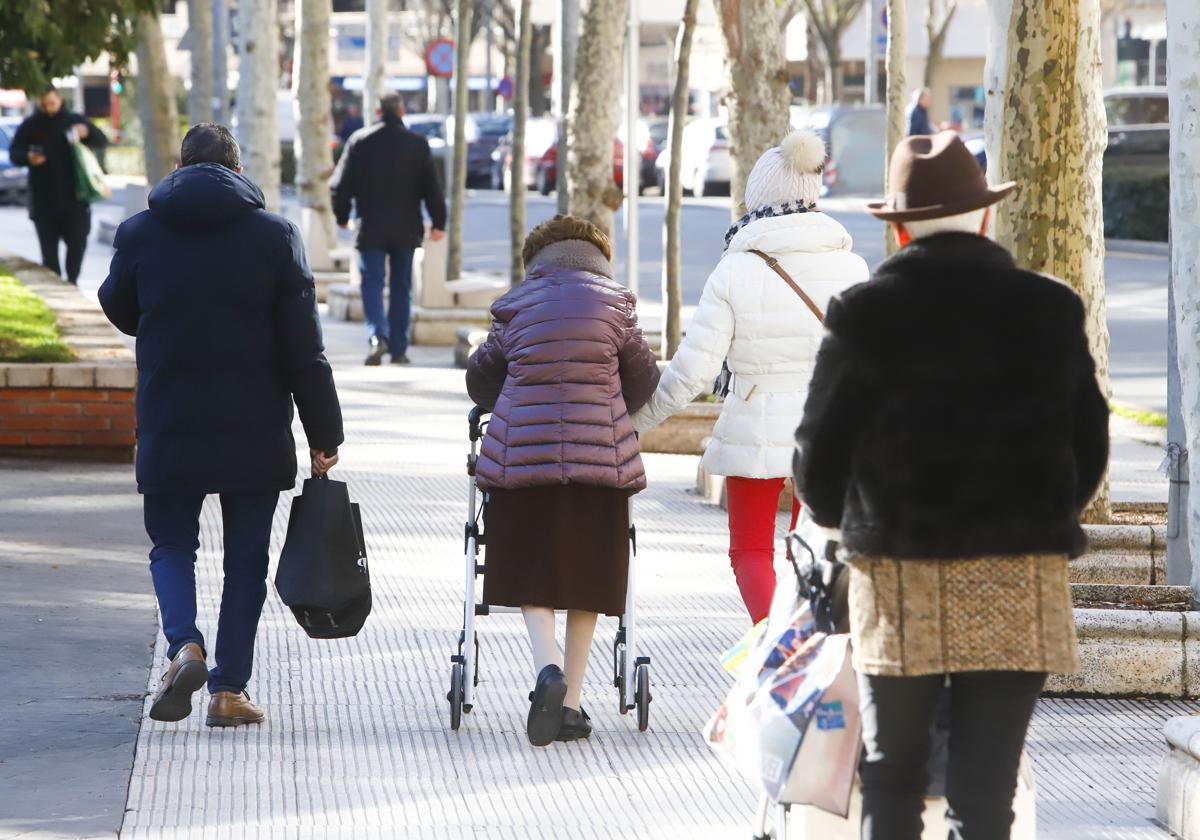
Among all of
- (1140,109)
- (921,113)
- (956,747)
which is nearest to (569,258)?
(956,747)

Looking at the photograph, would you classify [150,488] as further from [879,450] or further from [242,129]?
[242,129]

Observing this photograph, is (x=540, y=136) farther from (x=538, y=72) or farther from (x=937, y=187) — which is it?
(x=937, y=187)

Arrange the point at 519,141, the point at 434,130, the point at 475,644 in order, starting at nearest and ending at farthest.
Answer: the point at 475,644
the point at 519,141
the point at 434,130

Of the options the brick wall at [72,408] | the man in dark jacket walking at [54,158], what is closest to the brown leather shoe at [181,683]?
the brick wall at [72,408]

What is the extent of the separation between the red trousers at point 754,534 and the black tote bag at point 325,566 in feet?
4.07

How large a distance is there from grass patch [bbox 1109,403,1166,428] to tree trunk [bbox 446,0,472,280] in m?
7.04

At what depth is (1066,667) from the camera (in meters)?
3.86

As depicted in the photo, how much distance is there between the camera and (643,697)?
619 cm

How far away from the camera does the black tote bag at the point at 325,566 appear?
19.8ft

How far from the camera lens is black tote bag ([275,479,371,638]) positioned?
237 inches

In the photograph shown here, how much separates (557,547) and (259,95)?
16.8 m

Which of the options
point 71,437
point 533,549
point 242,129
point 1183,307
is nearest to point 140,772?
Result: point 533,549

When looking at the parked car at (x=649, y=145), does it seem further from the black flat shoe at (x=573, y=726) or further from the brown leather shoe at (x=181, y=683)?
the brown leather shoe at (x=181, y=683)

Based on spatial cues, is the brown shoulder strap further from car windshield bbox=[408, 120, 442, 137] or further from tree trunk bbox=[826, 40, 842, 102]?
tree trunk bbox=[826, 40, 842, 102]
